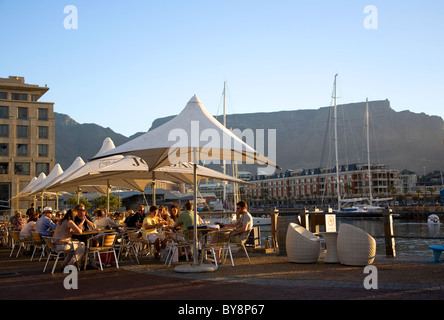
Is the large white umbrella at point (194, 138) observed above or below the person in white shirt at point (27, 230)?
above

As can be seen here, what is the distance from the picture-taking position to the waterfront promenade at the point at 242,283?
595cm

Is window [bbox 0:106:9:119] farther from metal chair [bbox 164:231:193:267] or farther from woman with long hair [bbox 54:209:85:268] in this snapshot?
metal chair [bbox 164:231:193:267]

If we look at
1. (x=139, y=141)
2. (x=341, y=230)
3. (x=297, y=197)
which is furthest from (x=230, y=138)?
(x=297, y=197)

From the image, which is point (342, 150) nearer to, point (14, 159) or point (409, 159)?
point (409, 159)

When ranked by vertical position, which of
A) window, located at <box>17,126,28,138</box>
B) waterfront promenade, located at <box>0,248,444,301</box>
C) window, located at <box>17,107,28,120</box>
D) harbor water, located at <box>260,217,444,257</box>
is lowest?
harbor water, located at <box>260,217,444,257</box>

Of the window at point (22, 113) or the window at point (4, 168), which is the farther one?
the window at point (22, 113)

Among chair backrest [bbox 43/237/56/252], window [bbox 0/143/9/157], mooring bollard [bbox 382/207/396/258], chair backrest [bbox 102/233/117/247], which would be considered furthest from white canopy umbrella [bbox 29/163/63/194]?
window [bbox 0/143/9/157]

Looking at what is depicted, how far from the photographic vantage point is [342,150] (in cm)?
19412

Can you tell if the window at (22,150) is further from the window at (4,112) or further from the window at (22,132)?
the window at (4,112)

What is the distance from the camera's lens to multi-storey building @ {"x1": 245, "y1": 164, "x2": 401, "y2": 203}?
11412 centimetres

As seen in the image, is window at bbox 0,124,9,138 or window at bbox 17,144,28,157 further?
window at bbox 17,144,28,157

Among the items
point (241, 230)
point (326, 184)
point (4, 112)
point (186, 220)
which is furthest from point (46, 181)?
point (326, 184)

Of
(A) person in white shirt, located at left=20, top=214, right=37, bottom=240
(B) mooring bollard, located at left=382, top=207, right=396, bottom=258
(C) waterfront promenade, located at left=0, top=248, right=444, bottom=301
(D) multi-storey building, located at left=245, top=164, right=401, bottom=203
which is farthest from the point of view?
(D) multi-storey building, located at left=245, top=164, right=401, bottom=203

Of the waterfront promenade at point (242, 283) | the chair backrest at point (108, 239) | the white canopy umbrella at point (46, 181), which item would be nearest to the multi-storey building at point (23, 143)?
the white canopy umbrella at point (46, 181)
